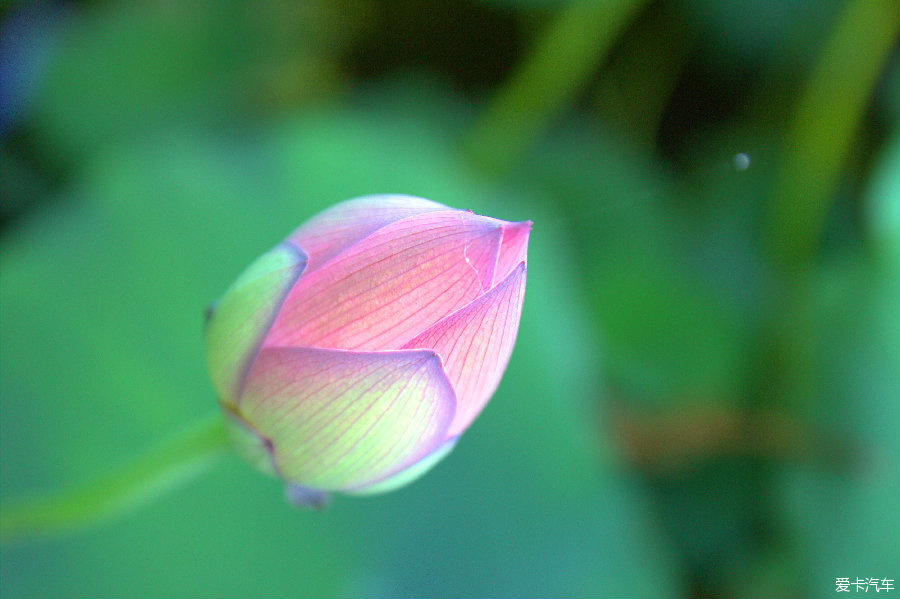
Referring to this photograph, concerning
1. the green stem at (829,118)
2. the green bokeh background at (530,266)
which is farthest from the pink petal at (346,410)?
the green stem at (829,118)

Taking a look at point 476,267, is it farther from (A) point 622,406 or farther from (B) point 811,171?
(B) point 811,171

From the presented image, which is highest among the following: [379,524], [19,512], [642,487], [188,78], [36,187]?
[188,78]

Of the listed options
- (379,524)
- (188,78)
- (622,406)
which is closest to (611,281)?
(622,406)

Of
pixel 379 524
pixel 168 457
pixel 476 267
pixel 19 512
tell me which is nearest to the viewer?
pixel 476 267

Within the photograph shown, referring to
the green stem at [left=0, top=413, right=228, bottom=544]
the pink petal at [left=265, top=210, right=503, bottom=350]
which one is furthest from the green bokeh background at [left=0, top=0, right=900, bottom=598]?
the pink petal at [left=265, top=210, right=503, bottom=350]

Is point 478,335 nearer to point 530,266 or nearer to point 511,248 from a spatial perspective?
point 511,248
